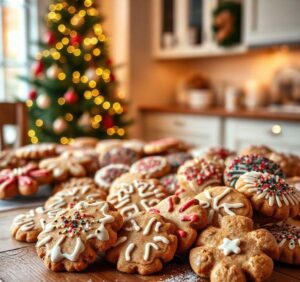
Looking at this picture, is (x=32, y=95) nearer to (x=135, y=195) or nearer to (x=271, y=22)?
(x=271, y=22)

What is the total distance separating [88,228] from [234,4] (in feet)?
10.2

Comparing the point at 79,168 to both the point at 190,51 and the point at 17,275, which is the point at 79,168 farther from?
the point at 190,51

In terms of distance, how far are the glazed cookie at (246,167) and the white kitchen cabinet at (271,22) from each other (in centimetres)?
231

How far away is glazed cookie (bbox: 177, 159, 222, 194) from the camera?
1182 mm

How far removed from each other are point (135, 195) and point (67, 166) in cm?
47

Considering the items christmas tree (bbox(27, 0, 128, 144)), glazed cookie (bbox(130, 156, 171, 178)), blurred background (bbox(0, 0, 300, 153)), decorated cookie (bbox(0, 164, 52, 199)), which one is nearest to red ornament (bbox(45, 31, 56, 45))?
christmas tree (bbox(27, 0, 128, 144))

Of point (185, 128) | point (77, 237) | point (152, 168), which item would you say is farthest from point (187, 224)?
point (185, 128)

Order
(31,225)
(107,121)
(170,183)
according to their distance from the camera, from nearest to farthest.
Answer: (31,225) → (170,183) → (107,121)

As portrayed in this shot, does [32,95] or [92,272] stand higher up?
[32,95]

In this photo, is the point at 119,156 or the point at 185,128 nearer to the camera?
the point at 119,156

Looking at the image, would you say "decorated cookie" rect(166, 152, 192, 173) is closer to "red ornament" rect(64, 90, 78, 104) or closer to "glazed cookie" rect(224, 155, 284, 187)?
"glazed cookie" rect(224, 155, 284, 187)

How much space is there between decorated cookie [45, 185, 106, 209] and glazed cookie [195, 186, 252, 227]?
33cm

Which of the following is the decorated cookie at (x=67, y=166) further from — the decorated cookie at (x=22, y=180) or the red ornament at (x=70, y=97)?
the red ornament at (x=70, y=97)

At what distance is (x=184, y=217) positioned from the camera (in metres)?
0.97
